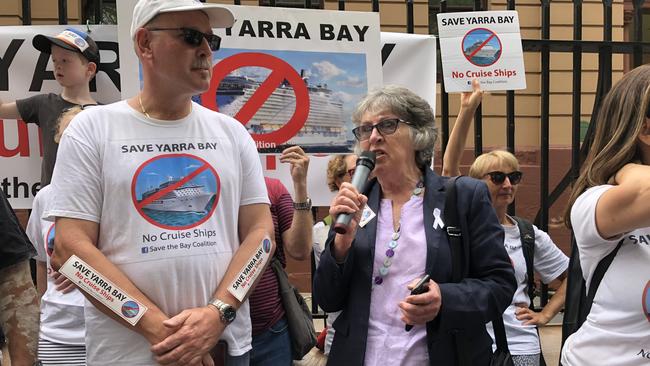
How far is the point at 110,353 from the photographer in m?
2.25

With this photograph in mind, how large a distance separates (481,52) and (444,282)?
2429 millimetres

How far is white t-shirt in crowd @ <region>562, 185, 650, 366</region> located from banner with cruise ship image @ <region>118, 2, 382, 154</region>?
2.50 metres

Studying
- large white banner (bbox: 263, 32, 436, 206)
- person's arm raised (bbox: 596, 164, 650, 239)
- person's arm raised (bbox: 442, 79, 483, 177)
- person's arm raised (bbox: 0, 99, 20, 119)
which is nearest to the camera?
person's arm raised (bbox: 596, 164, 650, 239)

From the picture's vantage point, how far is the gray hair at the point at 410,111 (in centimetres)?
271

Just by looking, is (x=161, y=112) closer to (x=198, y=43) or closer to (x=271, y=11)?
(x=198, y=43)

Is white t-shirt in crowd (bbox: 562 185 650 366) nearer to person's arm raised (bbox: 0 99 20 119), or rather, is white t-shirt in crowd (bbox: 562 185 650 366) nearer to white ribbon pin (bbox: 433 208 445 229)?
white ribbon pin (bbox: 433 208 445 229)

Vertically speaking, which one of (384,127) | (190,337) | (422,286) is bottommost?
(190,337)

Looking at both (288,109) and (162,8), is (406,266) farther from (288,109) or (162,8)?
(288,109)

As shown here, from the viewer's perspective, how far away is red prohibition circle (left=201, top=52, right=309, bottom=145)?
4.48 metres

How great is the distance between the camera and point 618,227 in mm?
2111

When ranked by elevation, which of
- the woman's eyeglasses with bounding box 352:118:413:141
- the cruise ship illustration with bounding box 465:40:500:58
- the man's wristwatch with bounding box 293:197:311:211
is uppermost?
the cruise ship illustration with bounding box 465:40:500:58

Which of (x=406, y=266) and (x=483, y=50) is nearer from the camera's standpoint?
(x=406, y=266)

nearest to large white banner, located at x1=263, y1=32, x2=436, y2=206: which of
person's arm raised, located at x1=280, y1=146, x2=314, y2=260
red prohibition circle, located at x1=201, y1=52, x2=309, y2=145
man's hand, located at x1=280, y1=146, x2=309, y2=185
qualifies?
red prohibition circle, located at x1=201, y1=52, x2=309, y2=145

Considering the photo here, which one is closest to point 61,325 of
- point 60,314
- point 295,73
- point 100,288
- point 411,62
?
point 60,314
